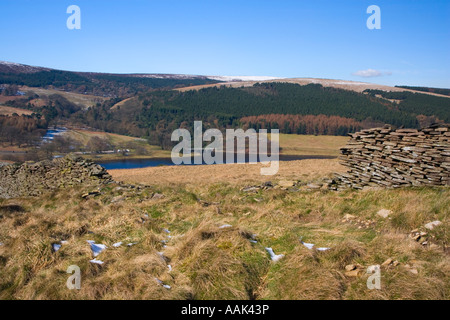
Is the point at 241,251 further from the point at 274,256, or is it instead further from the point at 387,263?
the point at 387,263

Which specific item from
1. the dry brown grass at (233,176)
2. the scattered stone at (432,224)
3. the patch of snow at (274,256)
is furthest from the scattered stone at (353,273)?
the dry brown grass at (233,176)

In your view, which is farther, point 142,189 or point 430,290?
point 142,189

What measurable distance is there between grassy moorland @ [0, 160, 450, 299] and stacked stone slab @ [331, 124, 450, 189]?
619mm

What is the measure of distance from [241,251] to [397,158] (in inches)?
269

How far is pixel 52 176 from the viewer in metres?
16.2

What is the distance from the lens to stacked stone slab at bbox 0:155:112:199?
50.4 ft

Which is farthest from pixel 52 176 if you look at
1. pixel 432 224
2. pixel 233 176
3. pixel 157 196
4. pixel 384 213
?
pixel 432 224

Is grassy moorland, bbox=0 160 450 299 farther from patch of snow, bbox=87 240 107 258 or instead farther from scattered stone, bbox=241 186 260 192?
scattered stone, bbox=241 186 260 192

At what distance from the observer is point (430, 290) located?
3.94 meters

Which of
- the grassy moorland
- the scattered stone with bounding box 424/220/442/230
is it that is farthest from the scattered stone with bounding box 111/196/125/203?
the scattered stone with bounding box 424/220/442/230
